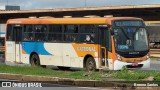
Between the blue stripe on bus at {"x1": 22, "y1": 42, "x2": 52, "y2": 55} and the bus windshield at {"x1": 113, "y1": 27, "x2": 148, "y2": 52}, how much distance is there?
5.55 m

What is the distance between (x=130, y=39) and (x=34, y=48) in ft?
23.2

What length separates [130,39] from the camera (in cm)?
2389

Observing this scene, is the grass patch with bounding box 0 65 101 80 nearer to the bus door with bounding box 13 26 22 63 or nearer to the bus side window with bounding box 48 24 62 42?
the bus side window with bounding box 48 24 62 42

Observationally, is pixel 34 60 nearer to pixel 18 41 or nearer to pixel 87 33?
pixel 18 41

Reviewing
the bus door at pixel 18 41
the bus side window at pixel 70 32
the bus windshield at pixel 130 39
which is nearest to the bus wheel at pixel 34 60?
the bus door at pixel 18 41

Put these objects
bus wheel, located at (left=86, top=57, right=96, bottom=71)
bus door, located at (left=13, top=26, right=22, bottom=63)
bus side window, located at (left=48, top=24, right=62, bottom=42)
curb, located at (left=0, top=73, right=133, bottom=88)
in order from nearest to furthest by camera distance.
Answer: curb, located at (left=0, top=73, right=133, bottom=88)
bus wheel, located at (left=86, top=57, right=96, bottom=71)
bus side window, located at (left=48, top=24, right=62, bottom=42)
bus door, located at (left=13, top=26, right=22, bottom=63)

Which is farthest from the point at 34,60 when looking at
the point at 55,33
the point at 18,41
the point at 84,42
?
the point at 84,42

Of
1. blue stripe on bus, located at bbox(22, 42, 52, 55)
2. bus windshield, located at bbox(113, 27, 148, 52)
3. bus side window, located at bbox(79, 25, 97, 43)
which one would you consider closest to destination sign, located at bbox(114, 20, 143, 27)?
bus windshield, located at bbox(113, 27, 148, 52)

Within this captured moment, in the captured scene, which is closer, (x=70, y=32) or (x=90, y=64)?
(x=90, y=64)

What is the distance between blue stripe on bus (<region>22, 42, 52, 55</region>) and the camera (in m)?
28.0

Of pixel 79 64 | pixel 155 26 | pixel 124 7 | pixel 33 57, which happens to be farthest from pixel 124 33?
pixel 124 7

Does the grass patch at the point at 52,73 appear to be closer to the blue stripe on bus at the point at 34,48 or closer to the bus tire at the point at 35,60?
the blue stripe on bus at the point at 34,48

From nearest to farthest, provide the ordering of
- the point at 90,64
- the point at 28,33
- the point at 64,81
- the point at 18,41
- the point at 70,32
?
the point at 64,81 → the point at 90,64 → the point at 70,32 → the point at 28,33 → the point at 18,41

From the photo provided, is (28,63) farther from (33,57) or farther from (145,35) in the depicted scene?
(145,35)
